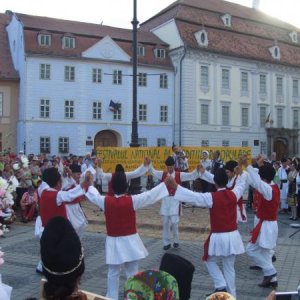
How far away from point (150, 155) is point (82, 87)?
2238 cm

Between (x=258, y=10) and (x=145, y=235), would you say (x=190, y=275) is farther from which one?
(x=258, y=10)

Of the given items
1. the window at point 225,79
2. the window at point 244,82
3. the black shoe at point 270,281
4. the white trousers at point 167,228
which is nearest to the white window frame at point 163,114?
the window at point 225,79

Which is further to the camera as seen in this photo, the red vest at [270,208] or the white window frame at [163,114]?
the white window frame at [163,114]

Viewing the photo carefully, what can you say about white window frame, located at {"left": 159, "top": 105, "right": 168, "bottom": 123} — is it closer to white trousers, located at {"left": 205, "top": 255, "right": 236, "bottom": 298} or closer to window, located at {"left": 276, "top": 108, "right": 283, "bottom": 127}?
window, located at {"left": 276, "top": 108, "right": 283, "bottom": 127}

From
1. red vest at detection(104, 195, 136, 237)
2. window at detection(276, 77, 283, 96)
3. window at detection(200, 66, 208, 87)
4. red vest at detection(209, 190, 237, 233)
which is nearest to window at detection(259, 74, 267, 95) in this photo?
window at detection(276, 77, 283, 96)

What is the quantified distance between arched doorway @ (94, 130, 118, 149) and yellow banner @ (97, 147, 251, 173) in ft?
70.3

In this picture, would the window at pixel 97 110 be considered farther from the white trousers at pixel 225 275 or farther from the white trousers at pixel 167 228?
the white trousers at pixel 225 275

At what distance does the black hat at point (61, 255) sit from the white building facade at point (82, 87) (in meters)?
35.8

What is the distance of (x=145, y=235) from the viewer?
11.6m

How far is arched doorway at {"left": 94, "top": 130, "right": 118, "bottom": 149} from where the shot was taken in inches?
1608

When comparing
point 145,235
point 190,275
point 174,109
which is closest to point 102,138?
point 174,109

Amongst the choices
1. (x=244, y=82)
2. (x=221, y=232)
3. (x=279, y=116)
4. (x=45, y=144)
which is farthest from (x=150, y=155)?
(x=279, y=116)

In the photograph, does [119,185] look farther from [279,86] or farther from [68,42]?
[279,86]

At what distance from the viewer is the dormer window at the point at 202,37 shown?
1661 inches
